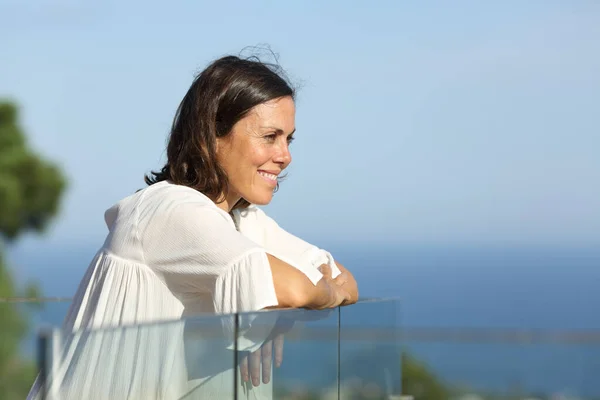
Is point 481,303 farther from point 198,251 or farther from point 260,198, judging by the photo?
point 198,251

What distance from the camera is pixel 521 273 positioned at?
8669 cm

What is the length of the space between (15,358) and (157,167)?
751 mm

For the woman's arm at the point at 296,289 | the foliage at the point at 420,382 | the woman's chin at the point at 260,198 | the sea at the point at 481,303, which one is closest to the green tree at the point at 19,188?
the sea at the point at 481,303

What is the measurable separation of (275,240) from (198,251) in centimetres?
Result: 75

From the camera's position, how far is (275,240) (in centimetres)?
325

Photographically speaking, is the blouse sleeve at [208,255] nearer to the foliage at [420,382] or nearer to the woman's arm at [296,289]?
the woman's arm at [296,289]

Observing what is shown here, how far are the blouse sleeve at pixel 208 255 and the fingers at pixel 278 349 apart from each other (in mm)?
79

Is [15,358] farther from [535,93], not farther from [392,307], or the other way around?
[535,93]

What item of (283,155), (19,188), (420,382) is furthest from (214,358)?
(19,188)

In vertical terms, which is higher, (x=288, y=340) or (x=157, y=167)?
(x=157, y=167)

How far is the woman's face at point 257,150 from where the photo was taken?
2.87 meters

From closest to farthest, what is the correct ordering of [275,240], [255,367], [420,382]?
[255,367] < [420,382] < [275,240]

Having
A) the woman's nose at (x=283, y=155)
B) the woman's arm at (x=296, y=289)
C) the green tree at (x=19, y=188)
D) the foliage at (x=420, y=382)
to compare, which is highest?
the green tree at (x=19, y=188)

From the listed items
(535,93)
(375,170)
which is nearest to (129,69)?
(375,170)
